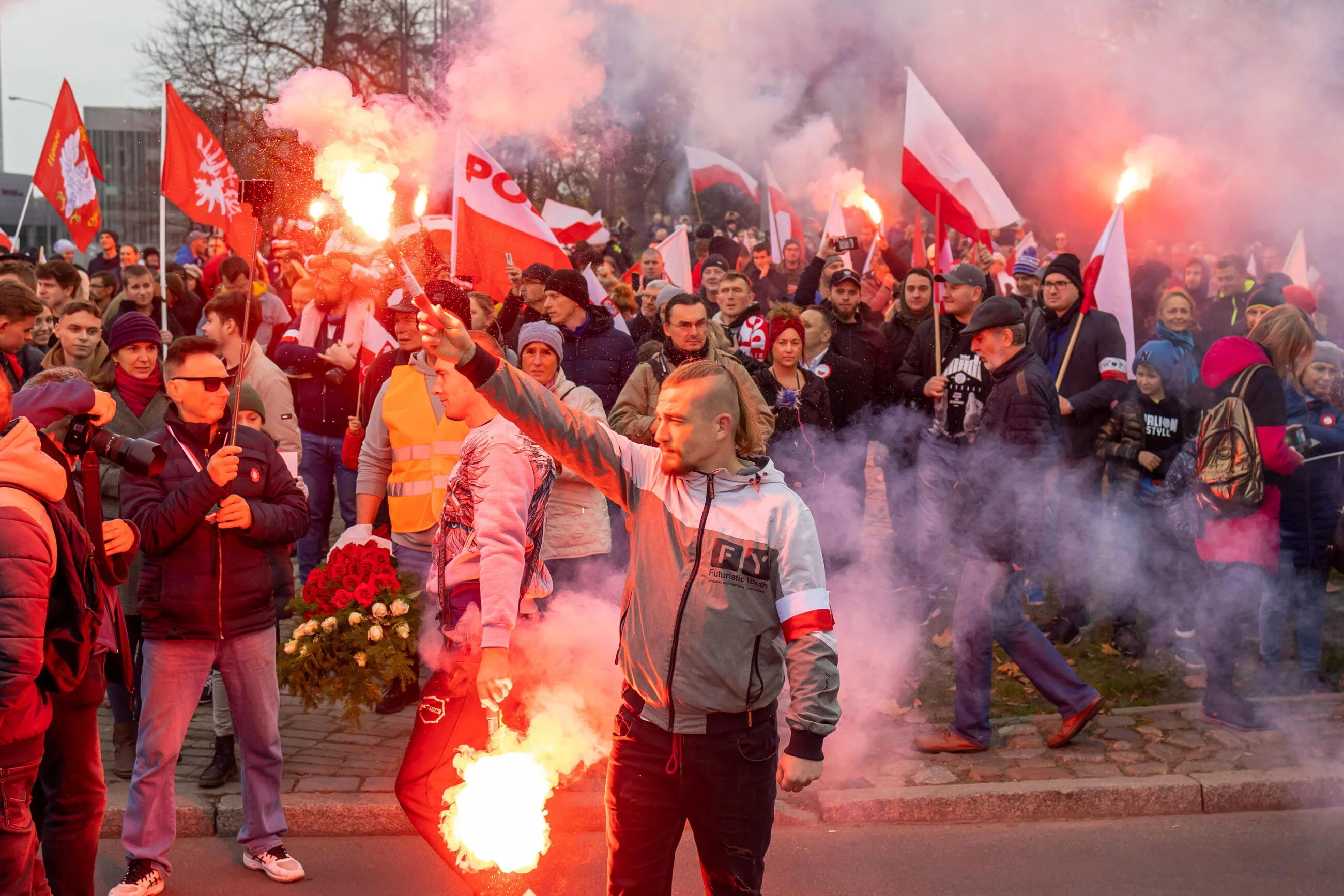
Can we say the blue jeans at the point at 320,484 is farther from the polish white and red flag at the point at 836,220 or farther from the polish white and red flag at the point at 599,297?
the polish white and red flag at the point at 836,220

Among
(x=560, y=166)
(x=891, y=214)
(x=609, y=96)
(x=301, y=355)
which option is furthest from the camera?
(x=891, y=214)

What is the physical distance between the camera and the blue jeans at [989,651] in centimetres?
565

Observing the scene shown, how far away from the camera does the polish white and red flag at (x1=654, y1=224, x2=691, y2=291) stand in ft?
34.2

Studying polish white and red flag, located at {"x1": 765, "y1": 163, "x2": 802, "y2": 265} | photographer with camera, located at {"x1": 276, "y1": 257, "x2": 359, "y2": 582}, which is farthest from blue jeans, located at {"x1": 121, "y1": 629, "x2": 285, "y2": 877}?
polish white and red flag, located at {"x1": 765, "y1": 163, "x2": 802, "y2": 265}

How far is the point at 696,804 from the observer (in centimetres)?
316

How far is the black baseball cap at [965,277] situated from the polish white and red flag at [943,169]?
485mm

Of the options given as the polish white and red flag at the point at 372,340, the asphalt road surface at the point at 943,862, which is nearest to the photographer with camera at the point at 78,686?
the asphalt road surface at the point at 943,862

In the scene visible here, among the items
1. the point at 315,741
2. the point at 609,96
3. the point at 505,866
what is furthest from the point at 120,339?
the point at 609,96

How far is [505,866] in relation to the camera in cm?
369

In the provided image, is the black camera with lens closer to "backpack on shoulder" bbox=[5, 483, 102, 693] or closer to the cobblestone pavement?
"backpack on shoulder" bbox=[5, 483, 102, 693]

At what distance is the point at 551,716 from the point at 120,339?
273 centimetres

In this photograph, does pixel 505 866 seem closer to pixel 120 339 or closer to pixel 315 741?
pixel 315 741

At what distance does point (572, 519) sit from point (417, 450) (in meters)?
0.75

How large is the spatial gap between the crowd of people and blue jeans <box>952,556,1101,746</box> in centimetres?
2
